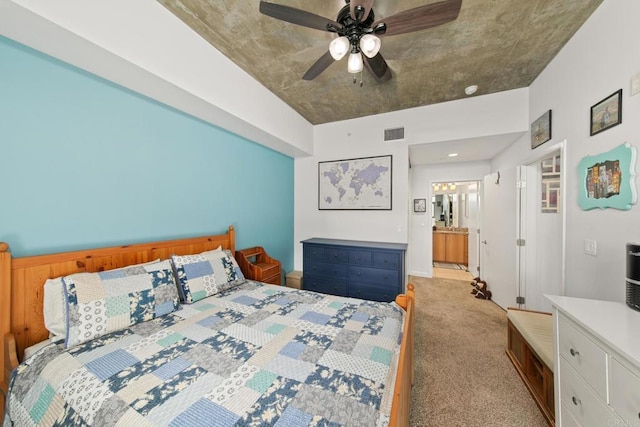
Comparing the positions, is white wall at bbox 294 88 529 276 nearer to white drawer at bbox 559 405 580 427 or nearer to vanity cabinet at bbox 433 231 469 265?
vanity cabinet at bbox 433 231 469 265

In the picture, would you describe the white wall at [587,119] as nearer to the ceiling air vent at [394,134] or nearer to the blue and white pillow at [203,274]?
the ceiling air vent at [394,134]

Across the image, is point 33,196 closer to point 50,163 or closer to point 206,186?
point 50,163

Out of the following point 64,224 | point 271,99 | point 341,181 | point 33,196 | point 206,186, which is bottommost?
point 64,224

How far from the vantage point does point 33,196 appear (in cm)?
143

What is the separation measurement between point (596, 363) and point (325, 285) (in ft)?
8.57

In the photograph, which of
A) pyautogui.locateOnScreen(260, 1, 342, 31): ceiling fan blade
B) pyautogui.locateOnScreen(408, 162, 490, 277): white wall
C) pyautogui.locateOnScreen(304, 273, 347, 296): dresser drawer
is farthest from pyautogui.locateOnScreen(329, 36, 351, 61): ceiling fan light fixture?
pyautogui.locateOnScreen(408, 162, 490, 277): white wall

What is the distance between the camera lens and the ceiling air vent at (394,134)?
3.30 metres

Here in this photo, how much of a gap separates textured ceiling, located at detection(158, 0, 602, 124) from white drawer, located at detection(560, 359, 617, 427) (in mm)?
2380

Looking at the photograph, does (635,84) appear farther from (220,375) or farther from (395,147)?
(220,375)

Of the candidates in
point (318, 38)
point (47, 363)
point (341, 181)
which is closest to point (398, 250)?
point (341, 181)

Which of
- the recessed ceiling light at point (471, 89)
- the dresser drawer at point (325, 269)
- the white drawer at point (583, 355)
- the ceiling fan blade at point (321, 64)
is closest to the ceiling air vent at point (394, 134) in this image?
the recessed ceiling light at point (471, 89)

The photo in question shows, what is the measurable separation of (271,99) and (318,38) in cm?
111

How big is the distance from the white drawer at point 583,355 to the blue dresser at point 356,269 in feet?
5.42

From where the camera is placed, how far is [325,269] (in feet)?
10.8
